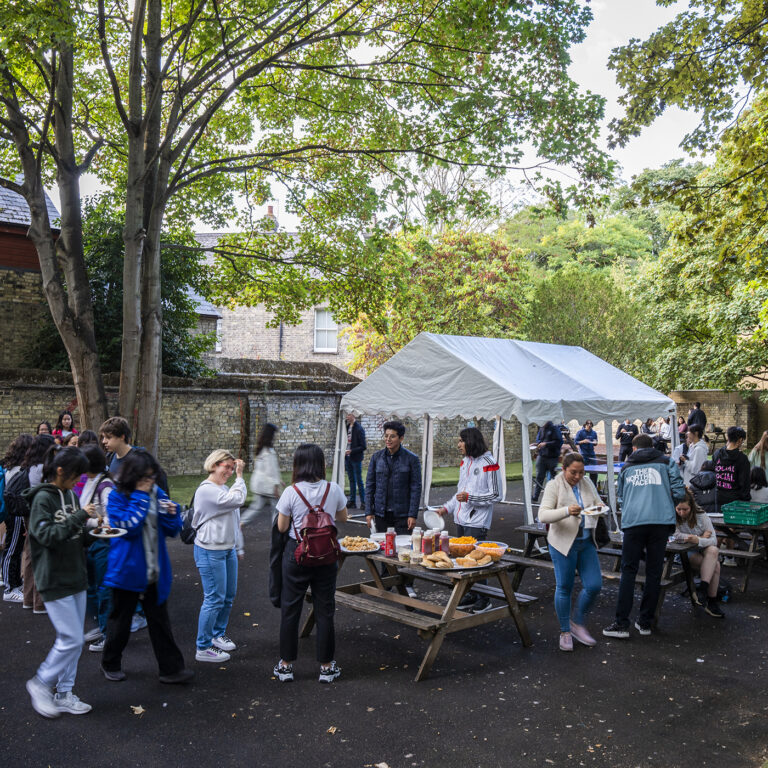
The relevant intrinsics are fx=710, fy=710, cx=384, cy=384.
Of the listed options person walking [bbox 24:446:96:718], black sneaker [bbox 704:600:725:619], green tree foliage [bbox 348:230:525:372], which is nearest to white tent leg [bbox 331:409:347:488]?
black sneaker [bbox 704:600:725:619]

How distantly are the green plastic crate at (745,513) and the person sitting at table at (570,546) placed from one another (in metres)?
3.63

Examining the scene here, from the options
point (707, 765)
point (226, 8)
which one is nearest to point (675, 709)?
point (707, 765)

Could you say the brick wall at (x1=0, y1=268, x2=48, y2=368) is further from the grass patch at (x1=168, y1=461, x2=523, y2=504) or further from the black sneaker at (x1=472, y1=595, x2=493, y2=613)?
the black sneaker at (x1=472, y1=595, x2=493, y2=613)

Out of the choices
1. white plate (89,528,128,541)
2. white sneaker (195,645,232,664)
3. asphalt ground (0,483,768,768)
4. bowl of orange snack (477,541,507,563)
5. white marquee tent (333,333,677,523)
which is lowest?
asphalt ground (0,483,768,768)

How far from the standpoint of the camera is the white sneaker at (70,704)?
4.80m

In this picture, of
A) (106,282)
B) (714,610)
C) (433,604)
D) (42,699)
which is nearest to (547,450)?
(714,610)

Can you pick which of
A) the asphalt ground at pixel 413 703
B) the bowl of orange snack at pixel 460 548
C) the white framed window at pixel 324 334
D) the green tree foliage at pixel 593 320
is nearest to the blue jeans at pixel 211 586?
the asphalt ground at pixel 413 703

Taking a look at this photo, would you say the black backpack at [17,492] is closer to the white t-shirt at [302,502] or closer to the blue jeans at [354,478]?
the white t-shirt at [302,502]

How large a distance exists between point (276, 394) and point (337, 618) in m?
13.0

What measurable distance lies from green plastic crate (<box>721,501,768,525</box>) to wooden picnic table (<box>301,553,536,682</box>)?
13.2 ft

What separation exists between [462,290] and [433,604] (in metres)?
20.1

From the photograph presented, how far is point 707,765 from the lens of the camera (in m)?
4.29

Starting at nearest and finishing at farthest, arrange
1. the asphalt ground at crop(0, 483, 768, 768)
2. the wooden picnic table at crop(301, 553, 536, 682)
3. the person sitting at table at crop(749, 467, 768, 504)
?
the asphalt ground at crop(0, 483, 768, 768) → the wooden picnic table at crop(301, 553, 536, 682) → the person sitting at table at crop(749, 467, 768, 504)

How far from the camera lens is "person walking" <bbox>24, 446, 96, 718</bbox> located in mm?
4727
